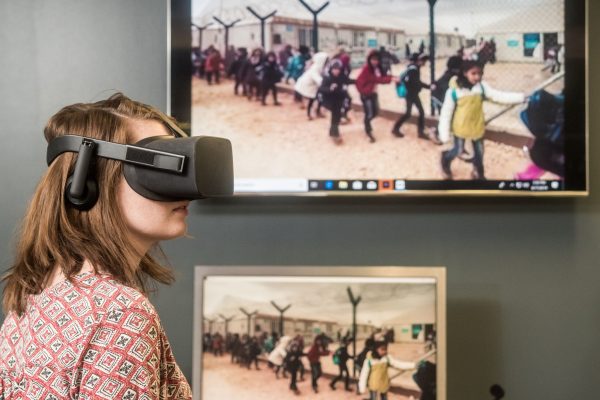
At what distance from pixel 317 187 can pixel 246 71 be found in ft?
1.34

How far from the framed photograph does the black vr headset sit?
101 centimetres

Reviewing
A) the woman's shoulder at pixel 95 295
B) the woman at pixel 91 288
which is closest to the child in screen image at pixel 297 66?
the woman at pixel 91 288

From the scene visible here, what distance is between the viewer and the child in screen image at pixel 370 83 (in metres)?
2.29

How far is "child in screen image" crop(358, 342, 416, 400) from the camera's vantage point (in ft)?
6.48

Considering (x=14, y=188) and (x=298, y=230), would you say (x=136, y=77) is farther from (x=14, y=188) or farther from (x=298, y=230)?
(x=298, y=230)

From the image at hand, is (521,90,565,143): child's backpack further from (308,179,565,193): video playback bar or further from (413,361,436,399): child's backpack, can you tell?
(413,361,436,399): child's backpack

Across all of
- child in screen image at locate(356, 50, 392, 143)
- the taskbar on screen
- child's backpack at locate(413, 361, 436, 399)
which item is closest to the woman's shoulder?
child's backpack at locate(413, 361, 436, 399)

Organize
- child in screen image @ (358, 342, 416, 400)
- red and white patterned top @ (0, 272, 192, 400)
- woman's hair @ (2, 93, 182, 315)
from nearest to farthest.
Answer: red and white patterned top @ (0, 272, 192, 400)
woman's hair @ (2, 93, 182, 315)
child in screen image @ (358, 342, 416, 400)

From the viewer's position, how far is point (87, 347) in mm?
851

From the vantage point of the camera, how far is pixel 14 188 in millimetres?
2410

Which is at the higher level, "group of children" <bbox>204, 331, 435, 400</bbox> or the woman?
the woman

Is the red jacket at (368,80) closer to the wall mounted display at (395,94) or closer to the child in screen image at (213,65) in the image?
the wall mounted display at (395,94)

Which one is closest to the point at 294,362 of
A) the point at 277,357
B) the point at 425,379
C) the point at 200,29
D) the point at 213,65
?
the point at 277,357

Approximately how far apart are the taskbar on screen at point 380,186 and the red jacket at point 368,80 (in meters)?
0.27
